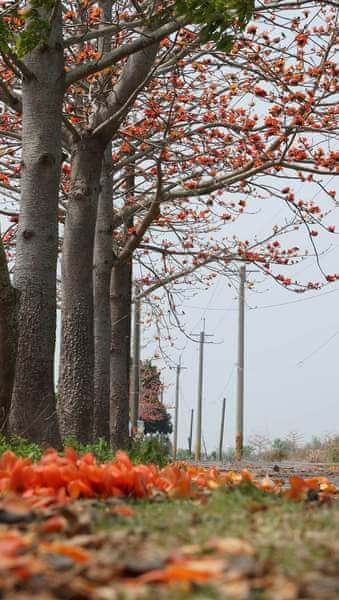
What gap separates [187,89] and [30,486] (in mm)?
10618

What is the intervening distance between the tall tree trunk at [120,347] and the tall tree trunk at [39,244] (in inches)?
257

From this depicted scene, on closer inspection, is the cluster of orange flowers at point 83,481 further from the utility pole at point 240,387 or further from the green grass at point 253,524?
the utility pole at point 240,387

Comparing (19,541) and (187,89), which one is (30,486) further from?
(187,89)

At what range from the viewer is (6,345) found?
788 cm

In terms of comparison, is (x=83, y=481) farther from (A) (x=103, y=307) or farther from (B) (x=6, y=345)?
A: (A) (x=103, y=307)

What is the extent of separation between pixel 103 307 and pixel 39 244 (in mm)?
4721

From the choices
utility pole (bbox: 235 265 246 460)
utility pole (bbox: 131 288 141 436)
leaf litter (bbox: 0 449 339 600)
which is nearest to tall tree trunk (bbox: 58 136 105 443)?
leaf litter (bbox: 0 449 339 600)

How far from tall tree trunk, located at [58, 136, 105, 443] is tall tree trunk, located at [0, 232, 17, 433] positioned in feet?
9.88

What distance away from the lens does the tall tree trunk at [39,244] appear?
864 cm

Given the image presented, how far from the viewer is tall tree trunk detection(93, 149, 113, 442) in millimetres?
13141

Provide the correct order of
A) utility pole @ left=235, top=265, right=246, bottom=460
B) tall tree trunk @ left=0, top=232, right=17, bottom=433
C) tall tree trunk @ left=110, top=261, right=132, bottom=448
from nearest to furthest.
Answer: tall tree trunk @ left=0, top=232, right=17, bottom=433 < tall tree trunk @ left=110, top=261, right=132, bottom=448 < utility pole @ left=235, top=265, right=246, bottom=460

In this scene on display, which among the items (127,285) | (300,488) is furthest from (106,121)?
(300,488)

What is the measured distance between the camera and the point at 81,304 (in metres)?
11.0

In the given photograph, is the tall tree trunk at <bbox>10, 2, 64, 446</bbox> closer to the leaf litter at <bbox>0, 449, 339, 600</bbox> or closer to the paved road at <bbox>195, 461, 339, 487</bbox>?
the paved road at <bbox>195, 461, 339, 487</bbox>
